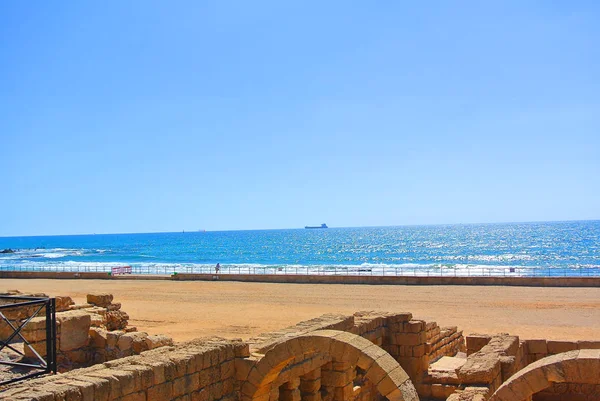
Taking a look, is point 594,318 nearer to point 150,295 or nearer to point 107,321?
point 107,321

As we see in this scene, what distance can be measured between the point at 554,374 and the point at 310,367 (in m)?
4.41

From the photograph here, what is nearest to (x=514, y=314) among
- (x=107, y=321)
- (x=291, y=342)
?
(x=107, y=321)

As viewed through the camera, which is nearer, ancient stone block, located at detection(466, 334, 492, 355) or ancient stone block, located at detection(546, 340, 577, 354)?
ancient stone block, located at detection(546, 340, 577, 354)

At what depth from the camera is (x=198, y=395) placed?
8.63m

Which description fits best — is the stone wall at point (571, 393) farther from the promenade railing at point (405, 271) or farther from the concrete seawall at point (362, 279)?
the promenade railing at point (405, 271)

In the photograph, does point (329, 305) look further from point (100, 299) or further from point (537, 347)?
point (537, 347)

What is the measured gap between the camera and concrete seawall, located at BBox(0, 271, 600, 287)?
36.2m

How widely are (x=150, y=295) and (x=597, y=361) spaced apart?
32.0m

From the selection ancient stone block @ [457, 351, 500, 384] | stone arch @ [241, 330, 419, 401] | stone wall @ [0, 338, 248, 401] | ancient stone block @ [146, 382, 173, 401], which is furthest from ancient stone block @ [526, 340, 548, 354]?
ancient stone block @ [146, 382, 173, 401]

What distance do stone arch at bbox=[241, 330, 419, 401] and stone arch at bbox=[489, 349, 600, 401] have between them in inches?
58.3

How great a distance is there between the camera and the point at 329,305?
30.9m

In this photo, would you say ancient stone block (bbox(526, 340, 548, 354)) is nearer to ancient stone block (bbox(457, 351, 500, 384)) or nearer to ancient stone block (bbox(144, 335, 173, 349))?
ancient stone block (bbox(457, 351, 500, 384))

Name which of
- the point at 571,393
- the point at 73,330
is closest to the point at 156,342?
the point at 73,330

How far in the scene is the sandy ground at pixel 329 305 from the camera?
23281 millimetres
